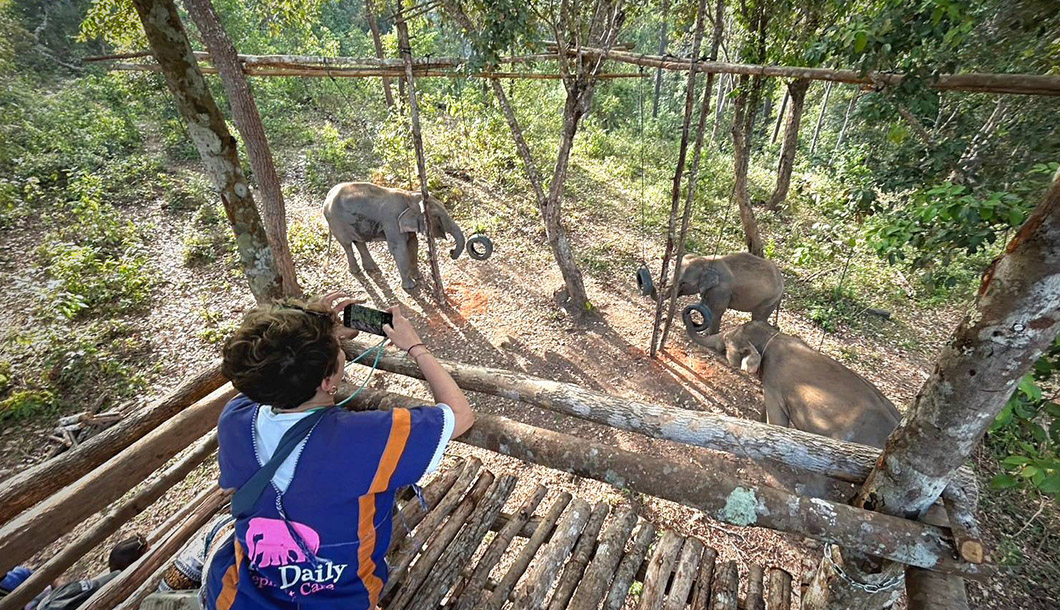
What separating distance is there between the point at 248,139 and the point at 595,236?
23.2 ft

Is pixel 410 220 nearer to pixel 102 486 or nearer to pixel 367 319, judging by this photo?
pixel 367 319

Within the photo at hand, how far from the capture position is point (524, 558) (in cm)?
301

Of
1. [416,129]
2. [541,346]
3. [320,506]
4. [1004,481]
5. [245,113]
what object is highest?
[245,113]

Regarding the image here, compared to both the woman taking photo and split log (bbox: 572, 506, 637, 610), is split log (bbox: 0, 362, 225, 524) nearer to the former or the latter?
the woman taking photo

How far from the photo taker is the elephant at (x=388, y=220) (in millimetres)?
8047

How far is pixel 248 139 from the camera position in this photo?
4.31 m

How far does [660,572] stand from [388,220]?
6932mm

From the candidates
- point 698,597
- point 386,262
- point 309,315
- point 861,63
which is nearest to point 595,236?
point 386,262

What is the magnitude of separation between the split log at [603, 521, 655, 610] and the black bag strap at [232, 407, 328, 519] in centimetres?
204

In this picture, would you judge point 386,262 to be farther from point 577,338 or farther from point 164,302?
point 577,338

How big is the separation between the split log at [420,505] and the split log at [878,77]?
4212 millimetres

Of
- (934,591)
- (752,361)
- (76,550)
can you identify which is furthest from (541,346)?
(934,591)

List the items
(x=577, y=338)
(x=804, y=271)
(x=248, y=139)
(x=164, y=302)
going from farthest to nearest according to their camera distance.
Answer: (x=804, y=271), (x=164, y=302), (x=577, y=338), (x=248, y=139)

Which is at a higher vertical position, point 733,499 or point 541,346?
point 733,499
